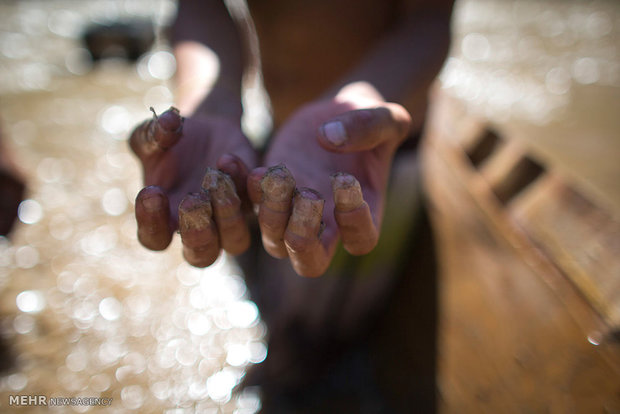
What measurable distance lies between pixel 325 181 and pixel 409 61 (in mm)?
534

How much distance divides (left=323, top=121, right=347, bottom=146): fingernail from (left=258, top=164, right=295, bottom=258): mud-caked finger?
0.11m

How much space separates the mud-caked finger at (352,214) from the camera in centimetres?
73

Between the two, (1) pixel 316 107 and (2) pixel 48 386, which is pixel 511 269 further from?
(2) pixel 48 386

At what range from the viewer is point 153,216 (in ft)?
2.54

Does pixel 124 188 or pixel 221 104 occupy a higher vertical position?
pixel 221 104

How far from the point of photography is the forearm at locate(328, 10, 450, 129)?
46.5 inches

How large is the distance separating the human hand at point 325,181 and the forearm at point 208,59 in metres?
0.33

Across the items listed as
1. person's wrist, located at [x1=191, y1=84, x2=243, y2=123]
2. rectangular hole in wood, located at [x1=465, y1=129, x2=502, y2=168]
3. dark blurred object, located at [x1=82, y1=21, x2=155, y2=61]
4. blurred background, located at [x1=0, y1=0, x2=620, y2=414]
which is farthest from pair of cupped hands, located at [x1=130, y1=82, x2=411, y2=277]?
dark blurred object, located at [x1=82, y1=21, x2=155, y2=61]

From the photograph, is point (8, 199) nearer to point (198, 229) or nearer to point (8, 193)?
point (8, 193)

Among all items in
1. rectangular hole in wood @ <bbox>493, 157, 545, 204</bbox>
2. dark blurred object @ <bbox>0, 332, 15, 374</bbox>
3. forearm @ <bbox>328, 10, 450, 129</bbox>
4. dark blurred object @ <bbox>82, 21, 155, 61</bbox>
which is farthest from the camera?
dark blurred object @ <bbox>82, 21, 155, 61</bbox>

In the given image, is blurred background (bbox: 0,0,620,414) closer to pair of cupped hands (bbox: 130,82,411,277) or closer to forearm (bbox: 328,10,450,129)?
forearm (bbox: 328,10,450,129)

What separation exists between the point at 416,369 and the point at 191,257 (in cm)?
89

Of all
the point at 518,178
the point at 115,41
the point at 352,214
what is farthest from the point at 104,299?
the point at 115,41

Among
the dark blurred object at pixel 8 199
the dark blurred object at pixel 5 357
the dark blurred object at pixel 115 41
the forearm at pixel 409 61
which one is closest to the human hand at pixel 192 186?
the forearm at pixel 409 61
